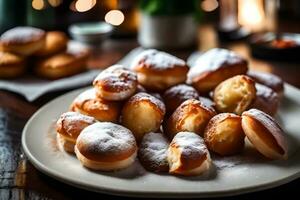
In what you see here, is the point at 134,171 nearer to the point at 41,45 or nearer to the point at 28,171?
the point at 28,171

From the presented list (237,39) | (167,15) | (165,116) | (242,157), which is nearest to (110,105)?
(165,116)

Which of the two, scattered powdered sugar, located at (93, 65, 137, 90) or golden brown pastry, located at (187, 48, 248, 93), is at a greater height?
scattered powdered sugar, located at (93, 65, 137, 90)

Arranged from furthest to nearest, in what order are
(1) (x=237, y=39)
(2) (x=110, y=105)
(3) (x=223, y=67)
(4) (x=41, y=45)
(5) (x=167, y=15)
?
(1) (x=237, y=39) → (5) (x=167, y=15) → (4) (x=41, y=45) → (3) (x=223, y=67) → (2) (x=110, y=105)

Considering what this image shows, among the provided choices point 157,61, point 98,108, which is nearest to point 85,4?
point 157,61

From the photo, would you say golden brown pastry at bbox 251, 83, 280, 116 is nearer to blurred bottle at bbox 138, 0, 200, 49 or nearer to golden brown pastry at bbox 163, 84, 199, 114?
golden brown pastry at bbox 163, 84, 199, 114

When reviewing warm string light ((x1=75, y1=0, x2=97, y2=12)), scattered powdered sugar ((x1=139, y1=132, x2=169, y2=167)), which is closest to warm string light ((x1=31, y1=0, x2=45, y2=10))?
warm string light ((x1=75, y1=0, x2=97, y2=12))

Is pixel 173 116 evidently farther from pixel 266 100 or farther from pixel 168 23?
pixel 168 23
